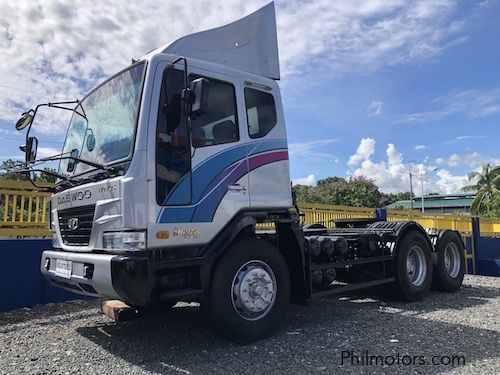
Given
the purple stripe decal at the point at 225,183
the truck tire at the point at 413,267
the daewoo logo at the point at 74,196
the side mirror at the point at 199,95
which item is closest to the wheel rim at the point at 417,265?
the truck tire at the point at 413,267

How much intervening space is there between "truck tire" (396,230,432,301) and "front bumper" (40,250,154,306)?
4.63 metres

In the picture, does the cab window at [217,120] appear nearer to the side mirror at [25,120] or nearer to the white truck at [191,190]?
the white truck at [191,190]

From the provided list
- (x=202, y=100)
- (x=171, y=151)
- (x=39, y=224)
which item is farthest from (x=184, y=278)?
(x=39, y=224)

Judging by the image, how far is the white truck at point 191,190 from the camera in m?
4.34

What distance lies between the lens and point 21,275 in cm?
695

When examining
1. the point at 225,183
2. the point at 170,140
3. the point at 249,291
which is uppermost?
the point at 170,140

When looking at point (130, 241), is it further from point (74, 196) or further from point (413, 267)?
point (413, 267)

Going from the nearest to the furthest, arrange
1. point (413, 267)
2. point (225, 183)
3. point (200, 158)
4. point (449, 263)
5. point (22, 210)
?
point (200, 158)
point (225, 183)
point (22, 210)
point (413, 267)
point (449, 263)

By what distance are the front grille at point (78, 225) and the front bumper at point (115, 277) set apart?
0.81 ft

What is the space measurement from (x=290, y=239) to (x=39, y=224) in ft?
13.6

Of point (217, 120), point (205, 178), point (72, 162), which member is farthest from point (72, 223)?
point (217, 120)

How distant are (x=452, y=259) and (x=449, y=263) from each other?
0.11m

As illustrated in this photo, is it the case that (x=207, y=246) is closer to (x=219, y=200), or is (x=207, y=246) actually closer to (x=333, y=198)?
(x=219, y=200)

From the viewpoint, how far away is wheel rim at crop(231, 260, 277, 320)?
484 cm
